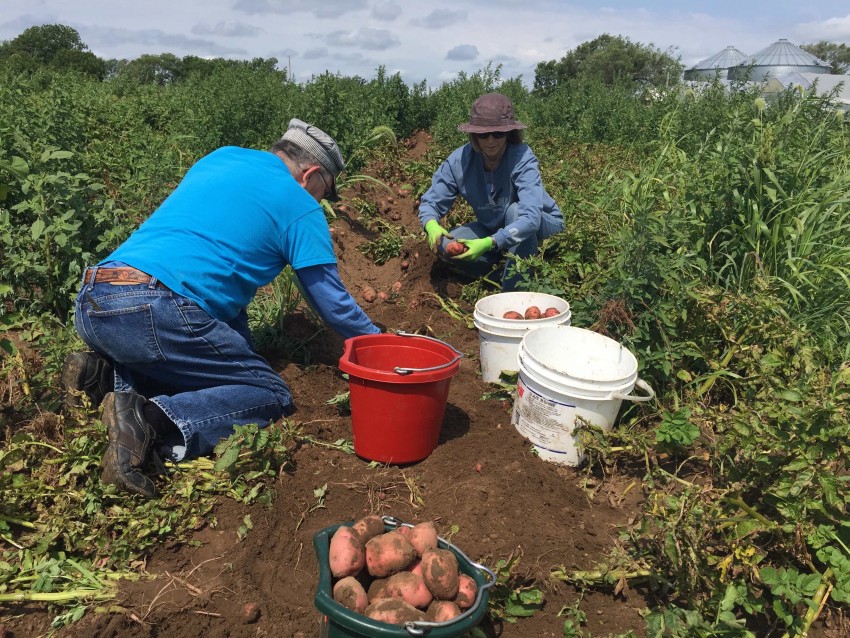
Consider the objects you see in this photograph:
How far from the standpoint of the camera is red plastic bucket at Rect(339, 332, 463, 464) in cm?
242

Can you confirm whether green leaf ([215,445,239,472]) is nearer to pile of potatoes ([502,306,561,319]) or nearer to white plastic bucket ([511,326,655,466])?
white plastic bucket ([511,326,655,466])

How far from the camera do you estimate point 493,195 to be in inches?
168

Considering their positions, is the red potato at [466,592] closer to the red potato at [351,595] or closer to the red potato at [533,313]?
the red potato at [351,595]

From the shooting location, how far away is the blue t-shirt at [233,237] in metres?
2.48

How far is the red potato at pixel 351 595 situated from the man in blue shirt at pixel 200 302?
1.03 m

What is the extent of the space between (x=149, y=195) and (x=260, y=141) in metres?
2.41

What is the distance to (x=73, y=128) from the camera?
5023 mm

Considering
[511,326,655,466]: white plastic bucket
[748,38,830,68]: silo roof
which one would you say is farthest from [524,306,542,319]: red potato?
[748,38,830,68]: silo roof

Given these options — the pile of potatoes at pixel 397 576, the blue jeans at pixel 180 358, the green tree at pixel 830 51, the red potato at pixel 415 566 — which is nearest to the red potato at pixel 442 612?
the pile of potatoes at pixel 397 576

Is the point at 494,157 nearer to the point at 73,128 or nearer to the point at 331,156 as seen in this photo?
the point at 331,156

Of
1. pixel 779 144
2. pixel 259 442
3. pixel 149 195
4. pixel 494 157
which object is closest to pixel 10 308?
pixel 149 195

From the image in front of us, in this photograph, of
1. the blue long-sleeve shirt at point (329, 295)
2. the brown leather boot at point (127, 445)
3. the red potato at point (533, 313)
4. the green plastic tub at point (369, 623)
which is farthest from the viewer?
the red potato at point (533, 313)

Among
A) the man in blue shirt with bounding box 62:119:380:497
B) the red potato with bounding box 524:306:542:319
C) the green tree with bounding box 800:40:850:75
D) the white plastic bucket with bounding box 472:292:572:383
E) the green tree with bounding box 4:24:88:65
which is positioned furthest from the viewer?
the green tree with bounding box 800:40:850:75

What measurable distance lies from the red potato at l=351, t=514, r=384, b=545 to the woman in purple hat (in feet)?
7.40
